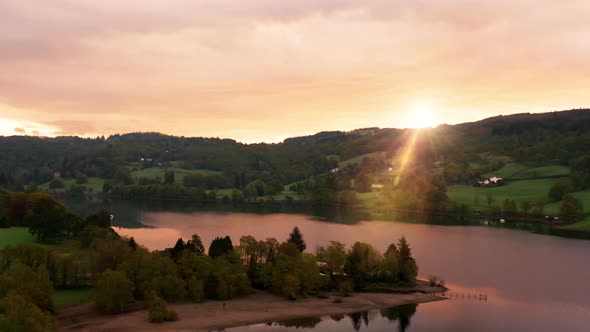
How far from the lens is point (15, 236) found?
62812 mm

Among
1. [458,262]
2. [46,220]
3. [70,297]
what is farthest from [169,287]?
[458,262]

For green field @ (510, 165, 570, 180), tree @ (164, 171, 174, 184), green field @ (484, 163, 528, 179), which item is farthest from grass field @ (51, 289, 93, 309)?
tree @ (164, 171, 174, 184)

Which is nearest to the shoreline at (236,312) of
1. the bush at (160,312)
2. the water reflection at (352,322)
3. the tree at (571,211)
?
the bush at (160,312)

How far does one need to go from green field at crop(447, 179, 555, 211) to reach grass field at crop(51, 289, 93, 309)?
Result: 89193 mm

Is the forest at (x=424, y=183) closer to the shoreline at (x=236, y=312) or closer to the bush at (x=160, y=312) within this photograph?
the shoreline at (x=236, y=312)

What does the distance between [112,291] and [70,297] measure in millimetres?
6026

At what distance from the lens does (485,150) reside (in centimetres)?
19088

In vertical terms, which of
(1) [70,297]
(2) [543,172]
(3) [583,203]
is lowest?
(1) [70,297]

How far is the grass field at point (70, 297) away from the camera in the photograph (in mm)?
43125

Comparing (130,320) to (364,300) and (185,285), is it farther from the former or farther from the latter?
(364,300)

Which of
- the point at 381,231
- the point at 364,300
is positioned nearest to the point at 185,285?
the point at 364,300

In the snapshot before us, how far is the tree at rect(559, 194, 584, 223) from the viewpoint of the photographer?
99625 mm

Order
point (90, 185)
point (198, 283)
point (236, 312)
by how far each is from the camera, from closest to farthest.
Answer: point (236, 312), point (198, 283), point (90, 185)

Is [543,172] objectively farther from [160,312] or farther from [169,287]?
[160,312]
